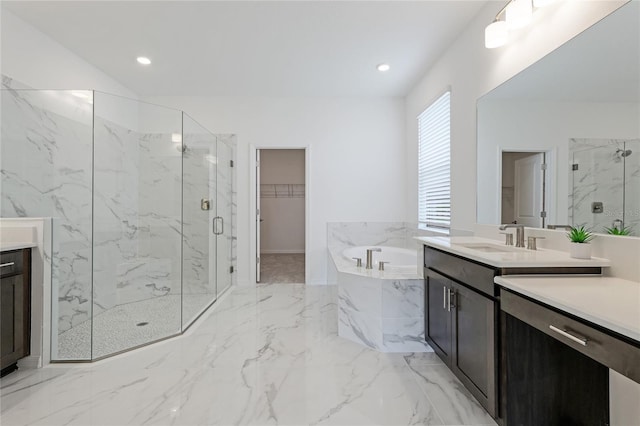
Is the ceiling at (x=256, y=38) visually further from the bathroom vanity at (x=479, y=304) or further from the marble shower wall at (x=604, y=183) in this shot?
the bathroom vanity at (x=479, y=304)

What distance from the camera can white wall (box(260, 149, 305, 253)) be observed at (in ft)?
23.5

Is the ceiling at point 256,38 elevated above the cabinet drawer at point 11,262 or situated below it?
above

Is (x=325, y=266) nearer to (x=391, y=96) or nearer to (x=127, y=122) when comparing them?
(x=391, y=96)

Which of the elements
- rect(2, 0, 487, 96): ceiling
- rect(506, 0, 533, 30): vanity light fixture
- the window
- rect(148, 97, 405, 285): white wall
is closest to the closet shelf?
rect(148, 97, 405, 285): white wall

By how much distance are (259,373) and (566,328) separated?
173 centimetres

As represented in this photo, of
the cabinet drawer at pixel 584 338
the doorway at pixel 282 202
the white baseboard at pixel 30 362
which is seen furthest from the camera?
the doorway at pixel 282 202

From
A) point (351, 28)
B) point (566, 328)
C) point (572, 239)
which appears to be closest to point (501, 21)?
point (351, 28)

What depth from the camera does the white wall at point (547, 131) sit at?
1.38 meters

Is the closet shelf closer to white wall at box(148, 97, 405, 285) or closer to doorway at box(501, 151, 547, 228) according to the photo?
white wall at box(148, 97, 405, 285)

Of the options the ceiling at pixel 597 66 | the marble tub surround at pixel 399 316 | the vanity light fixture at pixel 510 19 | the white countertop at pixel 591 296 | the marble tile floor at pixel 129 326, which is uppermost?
the vanity light fixture at pixel 510 19

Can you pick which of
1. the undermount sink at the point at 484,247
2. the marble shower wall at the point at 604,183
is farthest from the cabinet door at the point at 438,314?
the marble shower wall at the point at 604,183

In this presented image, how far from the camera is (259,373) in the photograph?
2.01m

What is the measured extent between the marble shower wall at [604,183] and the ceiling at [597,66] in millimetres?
222

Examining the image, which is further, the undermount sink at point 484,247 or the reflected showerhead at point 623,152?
the undermount sink at point 484,247
